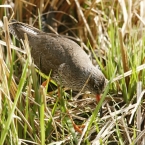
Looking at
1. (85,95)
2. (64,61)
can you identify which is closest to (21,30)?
(64,61)

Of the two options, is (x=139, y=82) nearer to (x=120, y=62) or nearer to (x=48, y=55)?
(x=120, y=62)

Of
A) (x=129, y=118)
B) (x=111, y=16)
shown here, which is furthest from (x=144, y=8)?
(x=129, y=118)

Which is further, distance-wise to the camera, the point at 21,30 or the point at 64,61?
the point at 21,30

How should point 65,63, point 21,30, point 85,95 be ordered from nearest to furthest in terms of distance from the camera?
point 65,63 < point 85,95 < point 21,30

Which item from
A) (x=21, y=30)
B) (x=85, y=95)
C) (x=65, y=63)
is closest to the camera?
(x=65, y=63)

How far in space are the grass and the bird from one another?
11 cm

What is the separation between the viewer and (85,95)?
4.29 meters

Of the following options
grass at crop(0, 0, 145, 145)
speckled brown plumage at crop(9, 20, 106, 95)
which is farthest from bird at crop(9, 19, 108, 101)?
grass at crop(0, 0, 145, 145)

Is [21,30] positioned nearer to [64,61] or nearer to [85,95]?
[64,61]

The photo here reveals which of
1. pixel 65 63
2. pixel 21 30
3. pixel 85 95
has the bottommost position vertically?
pixel 85 95

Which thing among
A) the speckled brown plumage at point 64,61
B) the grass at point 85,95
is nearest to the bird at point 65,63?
the speckled brown plumage at point 64,61

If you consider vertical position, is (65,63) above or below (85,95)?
above

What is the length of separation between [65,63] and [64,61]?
0.02 meters

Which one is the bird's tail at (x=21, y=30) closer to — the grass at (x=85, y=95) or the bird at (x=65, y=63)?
the bird at (x=65, y=63)
